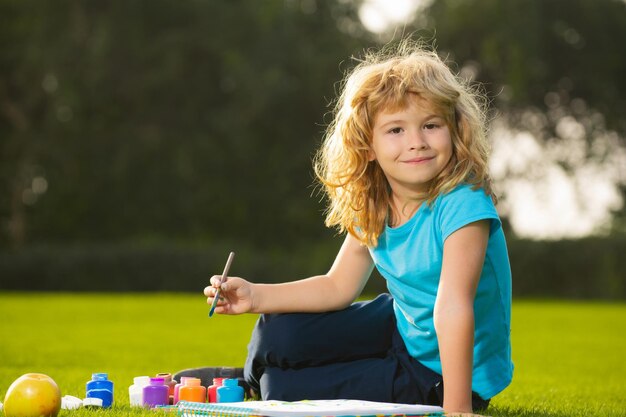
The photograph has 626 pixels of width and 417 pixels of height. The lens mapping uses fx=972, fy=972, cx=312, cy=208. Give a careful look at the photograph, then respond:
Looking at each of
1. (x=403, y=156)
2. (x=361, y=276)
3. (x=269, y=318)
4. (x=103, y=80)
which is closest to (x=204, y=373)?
(x=269, y=318)

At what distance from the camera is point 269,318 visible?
375 cm

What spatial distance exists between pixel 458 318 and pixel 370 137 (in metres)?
0.81

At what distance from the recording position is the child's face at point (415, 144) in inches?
131

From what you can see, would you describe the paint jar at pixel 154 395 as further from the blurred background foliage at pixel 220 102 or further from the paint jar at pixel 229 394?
the blurred background foliage at pixel 220 102

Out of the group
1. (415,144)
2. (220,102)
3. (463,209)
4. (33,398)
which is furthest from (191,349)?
(220,102)

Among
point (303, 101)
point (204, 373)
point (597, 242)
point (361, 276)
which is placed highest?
point (303, 101)

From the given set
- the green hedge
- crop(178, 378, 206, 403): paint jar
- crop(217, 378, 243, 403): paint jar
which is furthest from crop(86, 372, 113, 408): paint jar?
the green hedge

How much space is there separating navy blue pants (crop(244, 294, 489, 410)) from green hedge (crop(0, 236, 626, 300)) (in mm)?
14720

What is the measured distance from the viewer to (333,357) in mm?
3744

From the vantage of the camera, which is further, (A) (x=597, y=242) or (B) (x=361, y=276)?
(A) (x=597, y=242)

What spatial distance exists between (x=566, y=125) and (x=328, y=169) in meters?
20.4

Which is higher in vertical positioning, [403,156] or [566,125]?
[566,125]

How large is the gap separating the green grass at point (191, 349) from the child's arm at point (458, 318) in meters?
0.62

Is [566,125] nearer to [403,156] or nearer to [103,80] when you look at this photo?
[103,80]
